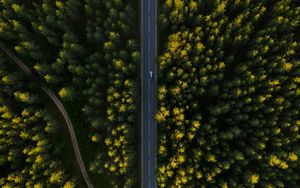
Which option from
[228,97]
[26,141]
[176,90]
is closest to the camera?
[176,90]

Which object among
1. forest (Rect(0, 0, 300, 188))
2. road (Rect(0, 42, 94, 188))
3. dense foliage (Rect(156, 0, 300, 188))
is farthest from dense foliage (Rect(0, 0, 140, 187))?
dense foliage (Rect(156, 0, 300, 188))

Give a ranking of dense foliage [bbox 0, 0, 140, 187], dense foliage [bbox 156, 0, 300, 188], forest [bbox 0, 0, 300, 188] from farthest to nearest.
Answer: dense foliage [bbox 0, 0, 140, 187] → forest [bbox 0, 0, 300, 188] → dense foliage [bbox 156, 0, 300, 188]

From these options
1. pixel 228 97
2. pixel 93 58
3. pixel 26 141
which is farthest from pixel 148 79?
pixel 26 141

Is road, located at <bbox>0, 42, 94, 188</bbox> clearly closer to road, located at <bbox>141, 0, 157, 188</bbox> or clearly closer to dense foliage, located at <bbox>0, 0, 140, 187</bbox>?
dense foliage, located at <bbox>0, 0, 140, 187</bbox>

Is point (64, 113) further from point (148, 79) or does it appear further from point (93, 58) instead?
point (148, 79)

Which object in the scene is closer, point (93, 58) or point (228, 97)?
point (228, 97)

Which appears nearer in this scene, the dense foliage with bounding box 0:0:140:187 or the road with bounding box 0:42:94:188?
the dense foliage with bounding box 0:0:140:187

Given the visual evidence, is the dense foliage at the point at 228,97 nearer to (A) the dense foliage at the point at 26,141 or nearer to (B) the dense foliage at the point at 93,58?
(B) the dense foliage at the point at 93,58
